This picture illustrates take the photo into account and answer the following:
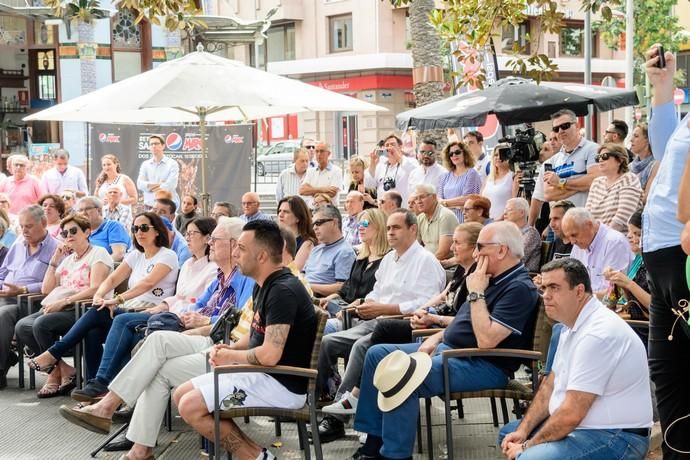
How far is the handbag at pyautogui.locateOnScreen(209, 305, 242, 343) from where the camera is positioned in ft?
19.0

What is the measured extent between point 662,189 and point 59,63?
23.4 meters

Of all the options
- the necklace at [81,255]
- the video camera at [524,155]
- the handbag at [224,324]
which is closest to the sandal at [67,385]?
the necklace at [81,255]

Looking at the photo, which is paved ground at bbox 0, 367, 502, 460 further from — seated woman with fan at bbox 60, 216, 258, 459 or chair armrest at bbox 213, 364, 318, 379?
chair armrest at bbox 213, 364, 318, 379

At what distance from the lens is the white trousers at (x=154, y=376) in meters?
5.70

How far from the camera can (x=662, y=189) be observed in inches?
151

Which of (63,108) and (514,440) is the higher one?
(63,108)

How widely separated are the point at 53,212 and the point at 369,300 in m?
4.12

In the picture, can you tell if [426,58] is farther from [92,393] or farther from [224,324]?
[224,324]

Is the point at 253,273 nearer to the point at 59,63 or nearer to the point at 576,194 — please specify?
the point at 576,194

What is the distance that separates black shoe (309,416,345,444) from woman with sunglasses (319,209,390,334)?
3.76 ft

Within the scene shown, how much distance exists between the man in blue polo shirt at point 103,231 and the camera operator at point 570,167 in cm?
395

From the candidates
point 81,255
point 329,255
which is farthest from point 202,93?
point 329,255

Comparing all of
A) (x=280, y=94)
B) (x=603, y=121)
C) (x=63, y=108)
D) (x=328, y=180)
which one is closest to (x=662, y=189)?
(x=280, y=94)

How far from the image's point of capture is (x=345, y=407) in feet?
19.8
